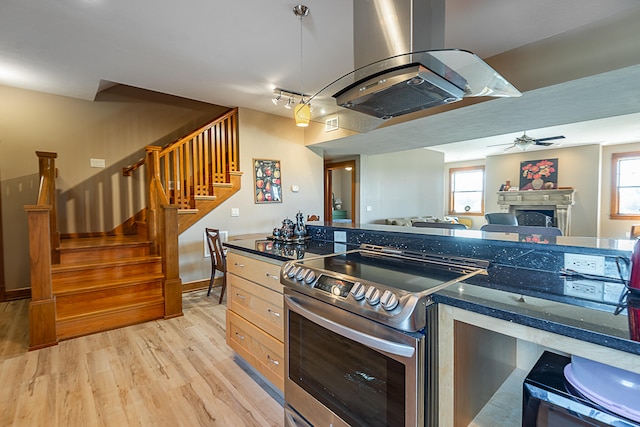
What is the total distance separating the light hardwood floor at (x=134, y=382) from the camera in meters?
1.76

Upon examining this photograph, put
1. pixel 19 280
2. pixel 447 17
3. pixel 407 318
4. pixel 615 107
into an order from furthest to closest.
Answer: pixel 19 280 < pixel 615 107 < pixel 447 17 < pixel 407 318

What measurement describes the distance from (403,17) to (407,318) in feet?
4.43

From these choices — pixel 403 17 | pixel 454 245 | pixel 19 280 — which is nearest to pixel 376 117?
pixel 403 17

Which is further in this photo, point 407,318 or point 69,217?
point 69,217

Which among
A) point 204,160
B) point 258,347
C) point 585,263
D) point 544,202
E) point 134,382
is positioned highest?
point 204,160

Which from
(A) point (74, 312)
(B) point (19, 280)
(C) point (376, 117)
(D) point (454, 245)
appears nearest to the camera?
(D) point (454, 245)

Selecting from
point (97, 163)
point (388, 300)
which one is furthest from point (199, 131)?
point (388, 300)

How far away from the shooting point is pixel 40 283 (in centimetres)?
257

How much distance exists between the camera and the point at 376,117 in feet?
6.68

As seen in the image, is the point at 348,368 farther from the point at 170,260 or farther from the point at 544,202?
the point at 544,202

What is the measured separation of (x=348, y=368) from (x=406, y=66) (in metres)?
1.32

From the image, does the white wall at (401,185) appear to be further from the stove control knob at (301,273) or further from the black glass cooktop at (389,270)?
the stove control knob at (301,273)

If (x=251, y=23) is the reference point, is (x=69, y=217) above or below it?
below

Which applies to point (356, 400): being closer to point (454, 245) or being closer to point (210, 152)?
point (454, 245)
